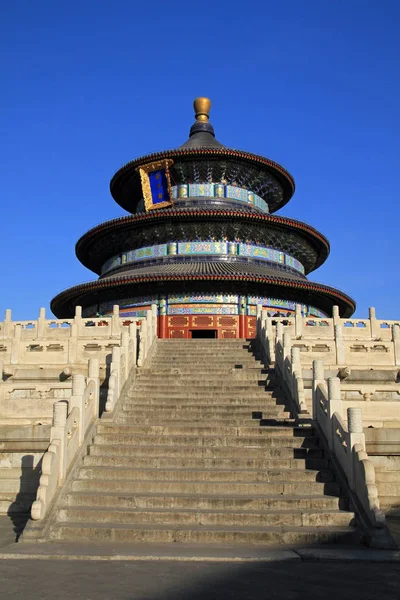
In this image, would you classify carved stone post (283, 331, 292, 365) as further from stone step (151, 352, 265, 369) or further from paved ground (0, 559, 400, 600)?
paved ground (0, 559, 400, 600)

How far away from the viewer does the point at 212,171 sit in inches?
1446

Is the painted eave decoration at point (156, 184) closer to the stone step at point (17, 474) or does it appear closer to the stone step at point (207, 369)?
the stone step at point (207, 369)

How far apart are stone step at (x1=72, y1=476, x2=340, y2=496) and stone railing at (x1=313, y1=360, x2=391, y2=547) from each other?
0.52 metres

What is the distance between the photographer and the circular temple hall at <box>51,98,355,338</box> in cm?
3056

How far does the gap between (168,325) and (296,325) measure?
12.2 m

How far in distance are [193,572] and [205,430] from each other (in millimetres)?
5032

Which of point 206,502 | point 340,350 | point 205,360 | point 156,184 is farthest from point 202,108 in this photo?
point 206,502

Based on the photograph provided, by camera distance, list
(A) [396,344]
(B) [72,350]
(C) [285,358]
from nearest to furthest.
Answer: (C) [285,358] < (A) [396,344] < (B) [72,350]

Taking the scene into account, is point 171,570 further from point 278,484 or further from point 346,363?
point 346,363

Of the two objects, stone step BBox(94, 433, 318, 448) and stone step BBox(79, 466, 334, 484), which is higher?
stone step BBox(94, 433, 318, 448)

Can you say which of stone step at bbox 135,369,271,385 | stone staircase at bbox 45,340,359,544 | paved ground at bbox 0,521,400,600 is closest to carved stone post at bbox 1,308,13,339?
stone step at bbox 135,369,271,385

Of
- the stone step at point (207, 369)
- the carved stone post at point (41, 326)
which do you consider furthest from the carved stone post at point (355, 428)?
the carved stone post at point (41, 326)

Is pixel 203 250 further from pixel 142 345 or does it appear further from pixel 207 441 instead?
pixel 207 441

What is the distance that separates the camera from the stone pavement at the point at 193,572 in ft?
19.6
